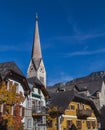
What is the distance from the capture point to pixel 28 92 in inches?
1545

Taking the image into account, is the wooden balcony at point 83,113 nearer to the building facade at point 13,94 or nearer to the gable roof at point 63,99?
the gable roof at point 63,99

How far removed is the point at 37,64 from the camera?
93625 mm

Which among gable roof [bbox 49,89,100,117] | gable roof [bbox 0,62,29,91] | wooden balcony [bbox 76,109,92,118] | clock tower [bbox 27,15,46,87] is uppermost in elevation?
clock tower [bbox 27,15,46,87]

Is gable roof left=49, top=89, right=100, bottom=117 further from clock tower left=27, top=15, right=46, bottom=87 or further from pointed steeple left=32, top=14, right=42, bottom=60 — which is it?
pointed steeple left=32, top=14, right=42, bottom=60

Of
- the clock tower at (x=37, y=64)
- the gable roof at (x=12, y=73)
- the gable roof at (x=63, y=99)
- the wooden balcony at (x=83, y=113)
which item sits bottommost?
the wooden balcony at (x=83, y=113)

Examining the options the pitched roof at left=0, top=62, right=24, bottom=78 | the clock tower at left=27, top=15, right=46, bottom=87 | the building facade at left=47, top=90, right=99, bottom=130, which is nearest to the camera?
the pitched roof at left=0, top=62, right=24, bottom=78

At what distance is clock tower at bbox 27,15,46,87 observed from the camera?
9202 centimetres

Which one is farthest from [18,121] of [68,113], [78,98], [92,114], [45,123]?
[92,114]

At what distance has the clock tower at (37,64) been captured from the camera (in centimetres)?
9202

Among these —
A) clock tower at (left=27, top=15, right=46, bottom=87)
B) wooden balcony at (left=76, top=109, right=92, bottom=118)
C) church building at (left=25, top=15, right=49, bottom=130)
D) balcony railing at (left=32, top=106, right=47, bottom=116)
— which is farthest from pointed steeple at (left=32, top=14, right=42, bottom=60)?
balcony railing at (left=32, top=106, right=47, bottom=116)

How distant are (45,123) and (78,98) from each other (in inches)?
370

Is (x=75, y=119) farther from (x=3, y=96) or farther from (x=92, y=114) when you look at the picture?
(x=3, y=96)

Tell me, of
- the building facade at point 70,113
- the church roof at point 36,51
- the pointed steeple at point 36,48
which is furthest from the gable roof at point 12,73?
the pointed steeple at point 36,48

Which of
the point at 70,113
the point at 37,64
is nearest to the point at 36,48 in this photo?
the point at 37,64
